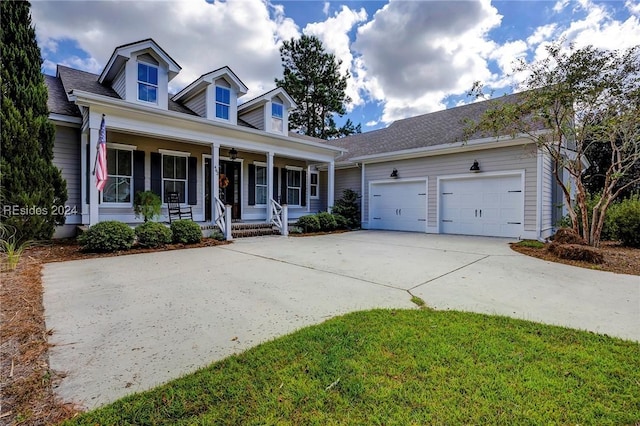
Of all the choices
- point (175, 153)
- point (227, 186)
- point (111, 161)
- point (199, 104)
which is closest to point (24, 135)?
point (111, 161)

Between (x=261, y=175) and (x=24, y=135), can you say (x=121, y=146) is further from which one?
(x=261, y=175)

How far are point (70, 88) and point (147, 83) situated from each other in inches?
89.0

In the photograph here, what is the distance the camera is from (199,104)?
35.9ft

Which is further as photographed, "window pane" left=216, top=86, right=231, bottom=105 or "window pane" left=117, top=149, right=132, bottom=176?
"window pane" left=216, top=86, right=231, bottom=105

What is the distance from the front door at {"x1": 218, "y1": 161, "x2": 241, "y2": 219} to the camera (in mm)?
11867

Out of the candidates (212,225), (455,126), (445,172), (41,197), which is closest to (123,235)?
(41,197)

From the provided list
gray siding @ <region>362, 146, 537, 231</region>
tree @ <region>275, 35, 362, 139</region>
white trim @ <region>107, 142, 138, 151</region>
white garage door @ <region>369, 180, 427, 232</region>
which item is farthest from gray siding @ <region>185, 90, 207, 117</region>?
tree @ <region>275, 35, 362, 139</region>

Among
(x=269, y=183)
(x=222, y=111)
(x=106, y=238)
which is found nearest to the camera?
(x=106, y=238)

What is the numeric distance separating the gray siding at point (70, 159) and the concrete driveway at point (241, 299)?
3781 millimetres

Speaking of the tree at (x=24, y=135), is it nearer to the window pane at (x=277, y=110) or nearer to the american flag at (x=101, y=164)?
the american flag at (x=101, y=164)

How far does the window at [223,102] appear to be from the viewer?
1081 centimetres

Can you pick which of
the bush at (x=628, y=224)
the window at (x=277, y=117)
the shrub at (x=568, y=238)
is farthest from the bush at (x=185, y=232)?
the bush at (x=628, y=224)

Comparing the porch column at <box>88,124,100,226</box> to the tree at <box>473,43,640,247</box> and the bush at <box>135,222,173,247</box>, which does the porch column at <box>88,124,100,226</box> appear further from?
the tree at <box>473,43,640,247</box>

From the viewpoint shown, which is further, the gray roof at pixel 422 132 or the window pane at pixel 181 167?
the gray roof at pixel 422 132
